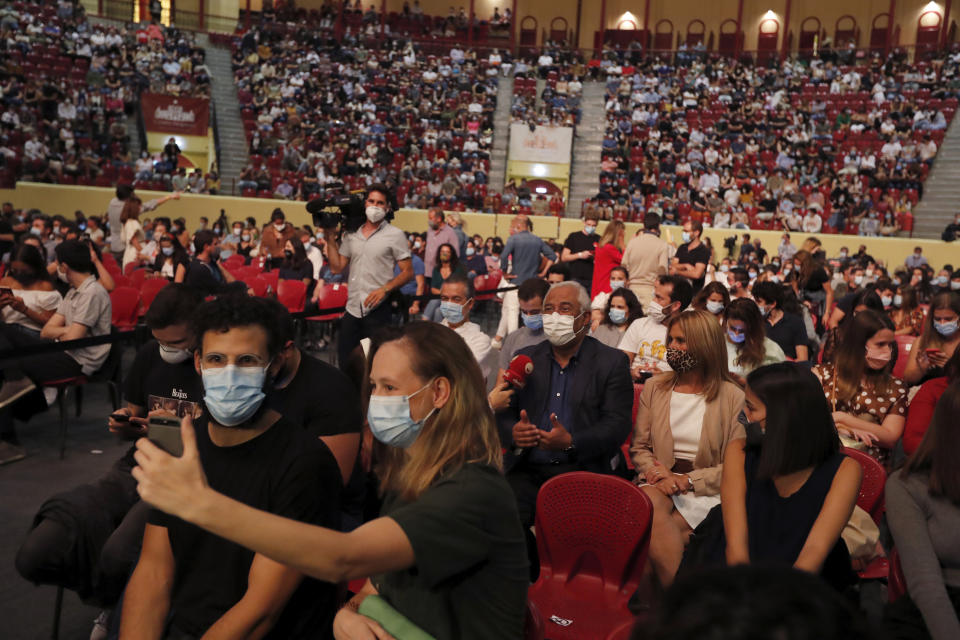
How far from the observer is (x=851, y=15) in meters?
32.2

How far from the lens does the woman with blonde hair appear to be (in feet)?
27.6

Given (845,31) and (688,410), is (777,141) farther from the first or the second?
(688,410)

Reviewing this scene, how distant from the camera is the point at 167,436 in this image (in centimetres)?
161

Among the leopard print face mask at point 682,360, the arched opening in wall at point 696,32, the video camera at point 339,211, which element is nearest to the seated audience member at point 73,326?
the video camera at point 339,211

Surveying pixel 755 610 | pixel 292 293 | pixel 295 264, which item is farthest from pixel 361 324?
pixel 755 610

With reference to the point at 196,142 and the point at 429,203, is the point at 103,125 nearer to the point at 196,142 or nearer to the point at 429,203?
the point at 196,142

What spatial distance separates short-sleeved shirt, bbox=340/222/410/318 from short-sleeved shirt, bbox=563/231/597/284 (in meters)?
3.64

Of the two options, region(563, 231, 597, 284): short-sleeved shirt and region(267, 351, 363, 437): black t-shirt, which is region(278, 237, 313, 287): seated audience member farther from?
region(267, 351, 363, 437): black t-shirt

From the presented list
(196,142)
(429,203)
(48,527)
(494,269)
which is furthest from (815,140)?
(48,527)

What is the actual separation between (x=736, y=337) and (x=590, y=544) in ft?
8.82

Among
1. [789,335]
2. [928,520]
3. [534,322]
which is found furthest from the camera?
[789,335]

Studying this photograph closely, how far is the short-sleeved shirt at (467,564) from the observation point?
1671 mm

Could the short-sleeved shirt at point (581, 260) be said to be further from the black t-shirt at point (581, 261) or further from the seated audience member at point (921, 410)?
the seated audience member at point (921, 410)

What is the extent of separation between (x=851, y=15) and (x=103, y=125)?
27.0 metres
